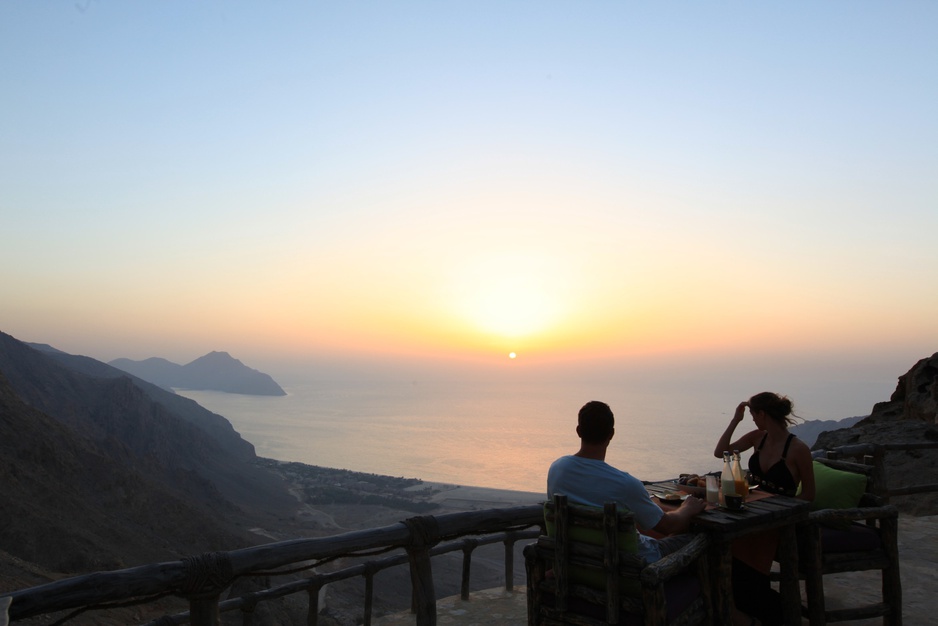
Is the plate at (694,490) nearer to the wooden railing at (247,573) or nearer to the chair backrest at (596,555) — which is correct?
the wooden railing at (247,573)

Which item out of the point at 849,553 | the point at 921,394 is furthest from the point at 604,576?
the point at 921,394

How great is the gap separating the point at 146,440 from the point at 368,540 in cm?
6285

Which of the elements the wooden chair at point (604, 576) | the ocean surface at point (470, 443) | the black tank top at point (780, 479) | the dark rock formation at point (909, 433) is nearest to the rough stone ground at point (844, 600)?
the black tank top at point (780, 479)

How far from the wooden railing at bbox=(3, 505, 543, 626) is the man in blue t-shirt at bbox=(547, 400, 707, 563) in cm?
127

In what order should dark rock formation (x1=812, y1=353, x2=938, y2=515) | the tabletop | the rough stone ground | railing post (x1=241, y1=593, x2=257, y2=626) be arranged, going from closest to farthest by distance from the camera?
the tabletop, railing post (x1=241, y1=593, x2=257, y2=626), the rough stone ground, dark rock formation (x1=812, y1=353, x2=938, y2=515)

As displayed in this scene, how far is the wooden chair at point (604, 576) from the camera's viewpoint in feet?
10.4

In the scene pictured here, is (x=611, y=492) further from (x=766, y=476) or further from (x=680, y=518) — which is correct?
(x=766, y=476)

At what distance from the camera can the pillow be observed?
15.9ft

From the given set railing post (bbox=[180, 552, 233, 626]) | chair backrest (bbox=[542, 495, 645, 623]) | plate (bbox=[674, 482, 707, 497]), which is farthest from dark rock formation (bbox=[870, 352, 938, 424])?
railing post (bbox=[180, 552, 233, 626])

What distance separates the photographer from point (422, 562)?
15.1ft

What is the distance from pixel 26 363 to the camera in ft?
173

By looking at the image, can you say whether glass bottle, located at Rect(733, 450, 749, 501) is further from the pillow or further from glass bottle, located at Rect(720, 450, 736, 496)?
the pillow

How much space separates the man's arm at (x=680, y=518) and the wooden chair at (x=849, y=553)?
1224 millimetres

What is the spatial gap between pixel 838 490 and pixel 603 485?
2.64 meters
